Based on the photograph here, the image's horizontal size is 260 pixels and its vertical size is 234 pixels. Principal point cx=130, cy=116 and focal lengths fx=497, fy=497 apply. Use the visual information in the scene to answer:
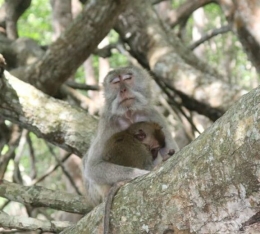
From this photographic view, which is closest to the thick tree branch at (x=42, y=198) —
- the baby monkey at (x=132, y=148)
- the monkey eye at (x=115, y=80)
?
the baby monkey at (x=132, y=148)

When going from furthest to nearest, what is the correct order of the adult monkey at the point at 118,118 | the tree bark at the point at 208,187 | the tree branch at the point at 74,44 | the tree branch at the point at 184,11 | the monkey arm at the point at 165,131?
the tree branch at the point at 184,11 → the tree branch at the point at 74,44 → the monkey arm at the point at 165,131 → the adult monkey at the point at 118,118 → the tree bark at the point at 208,187

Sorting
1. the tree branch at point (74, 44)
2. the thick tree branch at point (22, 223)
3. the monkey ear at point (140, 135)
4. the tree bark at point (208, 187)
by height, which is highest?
the tree branch at point (74, 44)

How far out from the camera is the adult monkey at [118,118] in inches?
137

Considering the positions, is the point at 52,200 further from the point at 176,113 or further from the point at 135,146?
the point at 176,113

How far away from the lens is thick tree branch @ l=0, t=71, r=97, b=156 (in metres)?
4.08

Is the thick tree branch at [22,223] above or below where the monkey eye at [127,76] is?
below

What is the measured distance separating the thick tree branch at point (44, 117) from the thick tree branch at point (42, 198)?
1.61 feet

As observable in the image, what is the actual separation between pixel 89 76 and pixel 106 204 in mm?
6189

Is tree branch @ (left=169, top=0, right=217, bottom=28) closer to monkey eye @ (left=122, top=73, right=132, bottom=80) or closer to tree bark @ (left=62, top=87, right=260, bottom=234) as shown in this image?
monkey eye @ (left=122, top=73, right=132, bottom=80)

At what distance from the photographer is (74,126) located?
411 centimetres

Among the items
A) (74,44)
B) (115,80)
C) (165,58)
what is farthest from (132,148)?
(165,58)

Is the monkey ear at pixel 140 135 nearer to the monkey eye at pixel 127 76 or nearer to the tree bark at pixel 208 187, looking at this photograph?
the monkey eye at pixel 127 76

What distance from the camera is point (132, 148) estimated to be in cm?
370

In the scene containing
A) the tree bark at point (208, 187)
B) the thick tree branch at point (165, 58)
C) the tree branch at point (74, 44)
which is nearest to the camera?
the tree bark at point (208, 187)
